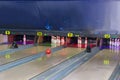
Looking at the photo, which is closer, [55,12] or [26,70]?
[55,12]

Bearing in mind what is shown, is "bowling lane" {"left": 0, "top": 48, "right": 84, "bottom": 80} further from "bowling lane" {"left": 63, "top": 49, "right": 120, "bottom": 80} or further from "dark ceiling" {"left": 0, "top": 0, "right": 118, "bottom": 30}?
"dark ceiling" {"left": 0, "top": 0, "right": 118, "bottom": 30}

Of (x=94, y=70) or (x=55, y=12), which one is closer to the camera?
(x=55, y=12)

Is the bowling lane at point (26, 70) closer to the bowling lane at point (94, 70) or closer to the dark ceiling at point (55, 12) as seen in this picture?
the bowling lane at point (94, 70)

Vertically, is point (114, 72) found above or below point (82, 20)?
below

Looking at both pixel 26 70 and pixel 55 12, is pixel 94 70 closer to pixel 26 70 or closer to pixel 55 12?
pixel 26 70

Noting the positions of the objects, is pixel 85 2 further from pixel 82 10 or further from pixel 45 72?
pixel 45 72

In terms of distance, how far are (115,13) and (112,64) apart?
98 cm

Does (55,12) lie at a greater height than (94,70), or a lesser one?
greater

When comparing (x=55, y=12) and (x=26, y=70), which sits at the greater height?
(x=55, y=12)

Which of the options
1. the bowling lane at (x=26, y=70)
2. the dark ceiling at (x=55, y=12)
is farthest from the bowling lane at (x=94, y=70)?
the dark ceiling at (x=55, y=12)

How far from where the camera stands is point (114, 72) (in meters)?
2.73

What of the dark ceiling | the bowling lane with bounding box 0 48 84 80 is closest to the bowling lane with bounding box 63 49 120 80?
the bowling lane with bounding box 0 48 84 80

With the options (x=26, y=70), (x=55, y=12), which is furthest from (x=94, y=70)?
(x=55, y=12)

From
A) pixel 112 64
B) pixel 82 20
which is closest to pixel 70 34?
pixel 112 64
